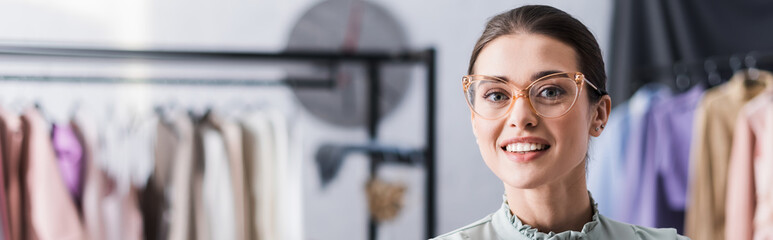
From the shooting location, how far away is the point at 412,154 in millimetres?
2383

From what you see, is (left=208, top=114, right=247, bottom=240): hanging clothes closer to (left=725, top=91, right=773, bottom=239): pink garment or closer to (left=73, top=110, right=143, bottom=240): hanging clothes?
(left=73, top=110, right=143, bottom=240): hanging clothes

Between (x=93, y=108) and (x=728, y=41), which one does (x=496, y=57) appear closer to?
(x=728, y=41)

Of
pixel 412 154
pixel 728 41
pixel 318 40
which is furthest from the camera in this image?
pixel 318 40

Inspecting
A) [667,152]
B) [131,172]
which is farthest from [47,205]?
[667,152]

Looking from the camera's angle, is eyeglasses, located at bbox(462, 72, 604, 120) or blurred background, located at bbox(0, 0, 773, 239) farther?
blurred background, located at bbox(0, 0, 773, 239)

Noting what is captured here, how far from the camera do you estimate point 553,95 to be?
76 centimetres

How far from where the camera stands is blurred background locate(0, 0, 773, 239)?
78.9 inches

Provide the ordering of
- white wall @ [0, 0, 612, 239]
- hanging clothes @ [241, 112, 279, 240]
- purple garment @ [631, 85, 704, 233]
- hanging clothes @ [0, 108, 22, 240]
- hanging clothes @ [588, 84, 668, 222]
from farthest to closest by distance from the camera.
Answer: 1. white wall @ [0, 0, 612, 239]
2. hanging clothes @ [588, 84, 668, 222]
3. purple garment @ [631, 85, 704, 233]
4. hanging clothes @ [241, 112, 279, 240]
5. hanging clothes @ [0, 108, 22, 240]

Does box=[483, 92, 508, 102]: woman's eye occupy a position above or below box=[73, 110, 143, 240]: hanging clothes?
above

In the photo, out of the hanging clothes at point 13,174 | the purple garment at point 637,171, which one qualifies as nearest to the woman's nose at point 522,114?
the hanging clothes at point 13,174

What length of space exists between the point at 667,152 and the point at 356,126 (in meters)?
1.41

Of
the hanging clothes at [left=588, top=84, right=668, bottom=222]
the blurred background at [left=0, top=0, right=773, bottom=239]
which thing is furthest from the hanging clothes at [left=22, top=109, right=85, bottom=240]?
the hanging clothes at [left=588, top=84, right=668, bottom=222]

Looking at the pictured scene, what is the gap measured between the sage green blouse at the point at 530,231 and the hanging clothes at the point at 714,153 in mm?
1453

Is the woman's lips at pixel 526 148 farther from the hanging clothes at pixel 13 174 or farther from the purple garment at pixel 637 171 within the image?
the purple garment at pixel 637 171
